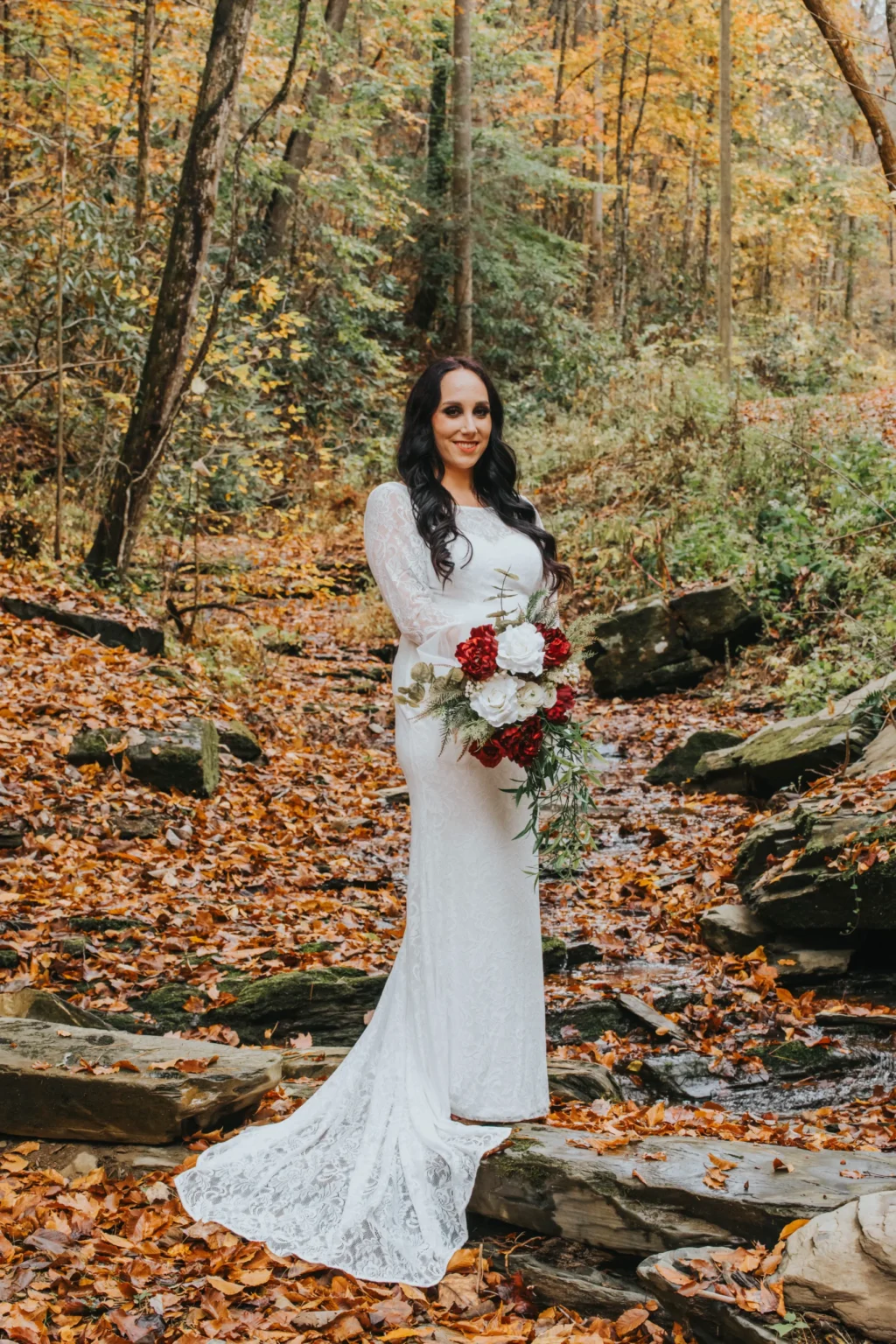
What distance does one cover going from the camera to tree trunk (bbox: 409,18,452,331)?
23797 mm

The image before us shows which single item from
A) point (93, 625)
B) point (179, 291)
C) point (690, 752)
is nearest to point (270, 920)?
point (690, 752)

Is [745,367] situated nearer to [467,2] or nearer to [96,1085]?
[467,2]

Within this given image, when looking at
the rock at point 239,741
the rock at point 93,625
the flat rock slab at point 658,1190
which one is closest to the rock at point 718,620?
the rock at point 239,741

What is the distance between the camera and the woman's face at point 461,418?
13.8ft

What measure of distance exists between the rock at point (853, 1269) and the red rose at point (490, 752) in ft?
5.28

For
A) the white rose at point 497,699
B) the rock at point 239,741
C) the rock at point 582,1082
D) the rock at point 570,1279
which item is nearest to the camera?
the rock at point 570,1279

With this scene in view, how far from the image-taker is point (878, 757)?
22.7 feet

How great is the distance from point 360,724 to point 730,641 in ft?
12.6

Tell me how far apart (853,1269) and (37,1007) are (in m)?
3.33

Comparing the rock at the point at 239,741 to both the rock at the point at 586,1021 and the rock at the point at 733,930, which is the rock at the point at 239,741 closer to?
the rock at the point at 733,930

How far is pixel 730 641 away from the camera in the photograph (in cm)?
1175

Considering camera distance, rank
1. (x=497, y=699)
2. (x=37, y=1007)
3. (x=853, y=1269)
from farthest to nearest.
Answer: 1. (x=37, y=1007)
2. (x=497, y=699)
3. (x=853, y=1269)

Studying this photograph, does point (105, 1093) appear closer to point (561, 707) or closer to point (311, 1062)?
point (311, 1062)

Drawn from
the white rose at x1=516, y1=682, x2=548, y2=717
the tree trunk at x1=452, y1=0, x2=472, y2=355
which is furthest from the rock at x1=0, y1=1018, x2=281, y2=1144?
the tree trunk at x1=452, y1=0, x2=472, y2=355
